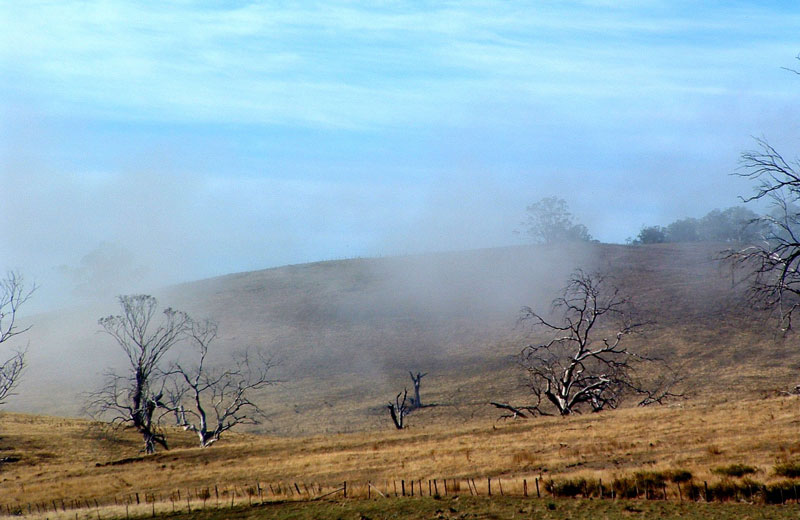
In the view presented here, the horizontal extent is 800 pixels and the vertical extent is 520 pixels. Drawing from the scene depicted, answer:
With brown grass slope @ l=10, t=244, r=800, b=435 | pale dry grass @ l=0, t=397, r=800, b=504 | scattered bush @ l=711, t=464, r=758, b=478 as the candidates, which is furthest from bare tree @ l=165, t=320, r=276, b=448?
scattered bush @ l=711, t=464, r=758, b=478

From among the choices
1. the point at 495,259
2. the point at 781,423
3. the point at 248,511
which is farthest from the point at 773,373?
the point at 495,259

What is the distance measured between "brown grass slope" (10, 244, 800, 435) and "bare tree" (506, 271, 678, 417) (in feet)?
9.07

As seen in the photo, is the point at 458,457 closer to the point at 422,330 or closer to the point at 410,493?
the point at 410,493

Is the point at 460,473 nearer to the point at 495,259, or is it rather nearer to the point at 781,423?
the point at 781,423

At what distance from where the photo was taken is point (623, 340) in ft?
238

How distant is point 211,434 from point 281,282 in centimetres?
7718

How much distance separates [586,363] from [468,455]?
134 ft

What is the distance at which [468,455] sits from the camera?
2831 centimetres

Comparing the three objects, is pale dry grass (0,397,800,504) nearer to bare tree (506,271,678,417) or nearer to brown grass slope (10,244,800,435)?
bare tree (506,271,678,417)

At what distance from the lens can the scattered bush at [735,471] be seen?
19183 millimetres

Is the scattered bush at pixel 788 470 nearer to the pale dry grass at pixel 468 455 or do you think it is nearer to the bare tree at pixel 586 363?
the pale dry grass at pixel 468 455

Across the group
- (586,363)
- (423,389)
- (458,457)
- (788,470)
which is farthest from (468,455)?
(586,363)

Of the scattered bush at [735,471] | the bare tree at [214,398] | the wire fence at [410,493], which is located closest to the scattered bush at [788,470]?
the scattered bush at [735,471]

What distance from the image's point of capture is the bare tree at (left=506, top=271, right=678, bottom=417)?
147ft
